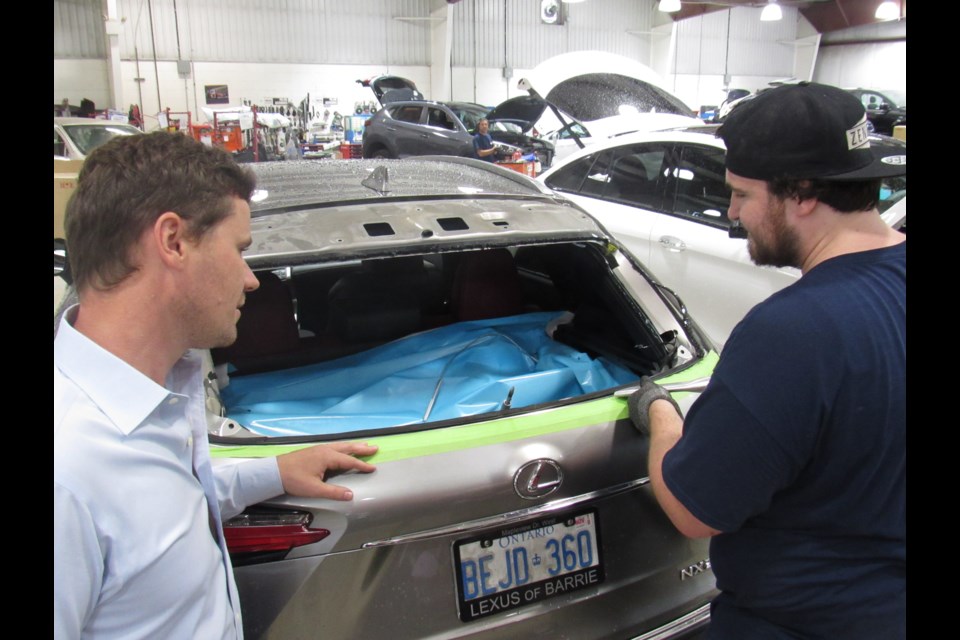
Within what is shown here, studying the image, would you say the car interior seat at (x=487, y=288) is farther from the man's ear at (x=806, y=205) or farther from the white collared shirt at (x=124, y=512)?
the white collared shirt at (x=124, y=512)

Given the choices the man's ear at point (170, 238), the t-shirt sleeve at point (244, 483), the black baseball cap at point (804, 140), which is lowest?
the t-shirt sleeve at point (244, 483)

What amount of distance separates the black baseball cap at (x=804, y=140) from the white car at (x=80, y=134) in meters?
10.1

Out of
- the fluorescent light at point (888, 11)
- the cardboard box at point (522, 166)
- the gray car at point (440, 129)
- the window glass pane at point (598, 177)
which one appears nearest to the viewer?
the window glass pane at point (598, 177)

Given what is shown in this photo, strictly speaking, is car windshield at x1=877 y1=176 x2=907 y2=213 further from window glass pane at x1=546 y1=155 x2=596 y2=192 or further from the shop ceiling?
the shop ceiling

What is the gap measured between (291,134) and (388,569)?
549 inches

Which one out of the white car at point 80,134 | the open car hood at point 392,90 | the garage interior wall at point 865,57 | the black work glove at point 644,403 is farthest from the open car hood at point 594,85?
the garage interior wall at point 865,57

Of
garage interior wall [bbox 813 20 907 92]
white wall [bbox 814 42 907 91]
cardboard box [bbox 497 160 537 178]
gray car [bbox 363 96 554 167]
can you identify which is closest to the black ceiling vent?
cardboard box [bbox 497 160 537 178]

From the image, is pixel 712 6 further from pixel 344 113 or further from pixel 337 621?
pixel 337 621

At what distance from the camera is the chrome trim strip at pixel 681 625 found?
5.67 feet

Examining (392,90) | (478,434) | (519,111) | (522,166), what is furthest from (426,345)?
(392,90)

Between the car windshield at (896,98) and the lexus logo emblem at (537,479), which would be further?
the car windshield at (896,98)

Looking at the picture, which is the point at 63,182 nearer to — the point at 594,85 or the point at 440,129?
the point at 594,85
